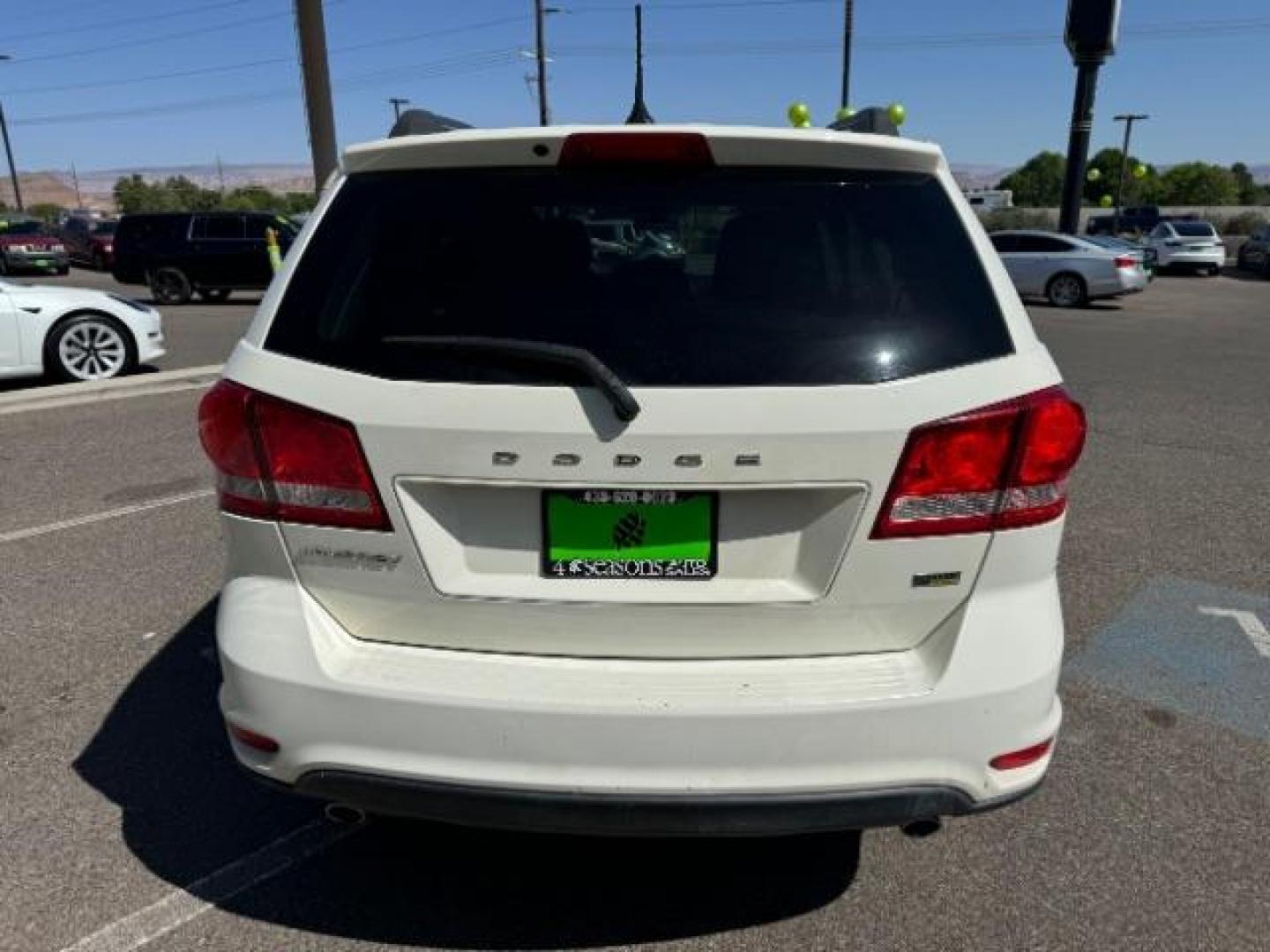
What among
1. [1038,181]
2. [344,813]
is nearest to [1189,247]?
[344,813]

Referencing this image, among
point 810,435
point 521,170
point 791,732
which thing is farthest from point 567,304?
point 791,732

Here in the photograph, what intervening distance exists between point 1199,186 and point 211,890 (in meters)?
97.5

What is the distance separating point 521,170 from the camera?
215 cm

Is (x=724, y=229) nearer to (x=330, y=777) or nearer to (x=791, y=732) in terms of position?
(x=791, y=732)

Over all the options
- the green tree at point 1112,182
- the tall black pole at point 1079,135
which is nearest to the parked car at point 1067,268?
the tall black pole at point 1079,135

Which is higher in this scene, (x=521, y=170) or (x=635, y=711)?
(x=521, y=170)

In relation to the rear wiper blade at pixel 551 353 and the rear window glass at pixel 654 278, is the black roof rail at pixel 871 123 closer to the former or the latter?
the rear window glass at pixel 654 278

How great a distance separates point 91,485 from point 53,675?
2.80 meters

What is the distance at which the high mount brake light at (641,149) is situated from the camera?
82.4 inches

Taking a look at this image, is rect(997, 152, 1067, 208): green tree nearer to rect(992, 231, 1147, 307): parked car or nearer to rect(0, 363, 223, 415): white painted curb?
rect(992, 231, 1147, 307): parked car

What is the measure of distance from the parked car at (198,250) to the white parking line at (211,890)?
64.1 feet

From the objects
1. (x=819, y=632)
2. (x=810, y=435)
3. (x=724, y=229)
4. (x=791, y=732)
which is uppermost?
(x=724, y=229)

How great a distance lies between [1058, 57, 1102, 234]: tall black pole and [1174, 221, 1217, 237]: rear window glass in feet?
19.1

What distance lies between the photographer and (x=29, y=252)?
29.7 metres
